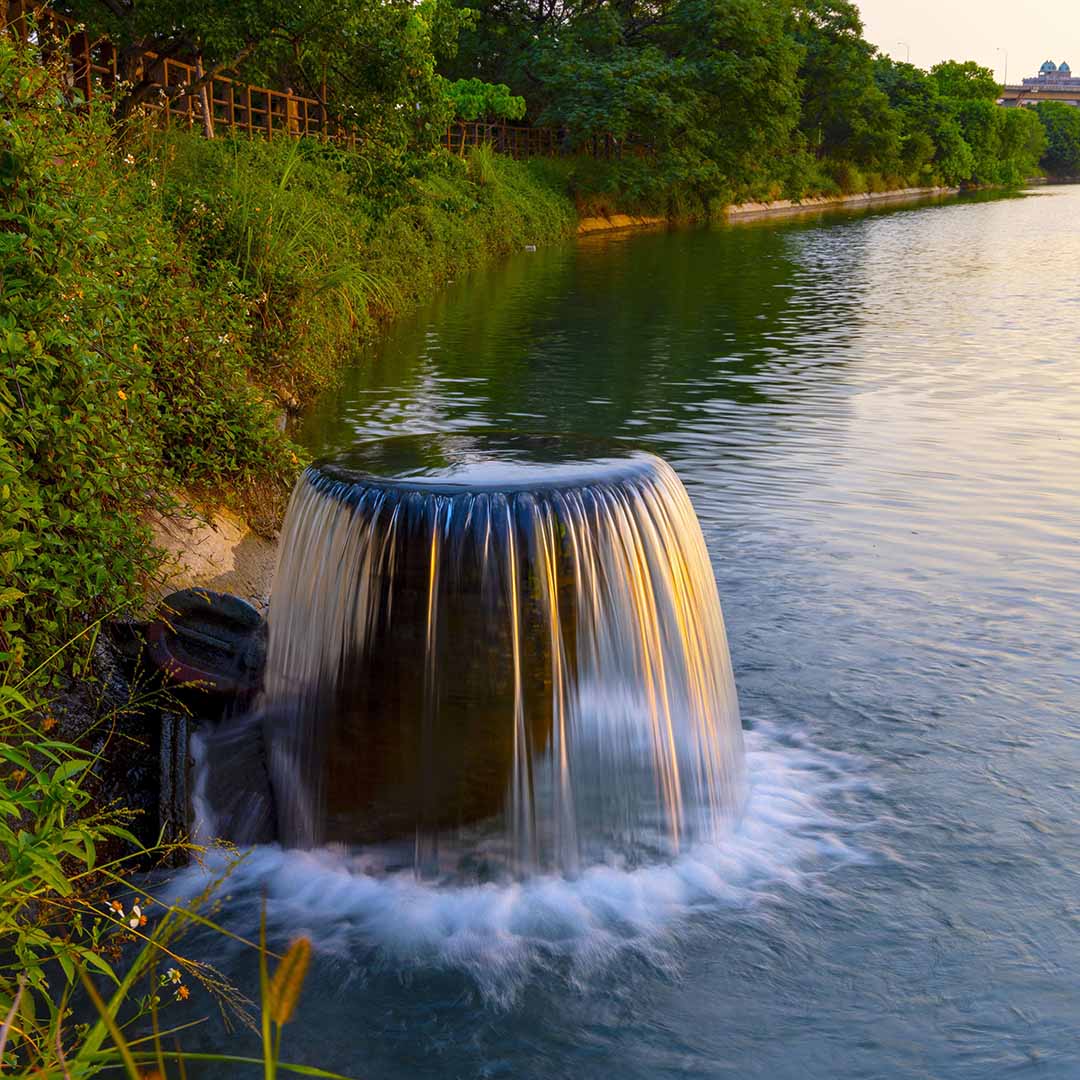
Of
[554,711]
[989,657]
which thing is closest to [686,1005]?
[554,711]

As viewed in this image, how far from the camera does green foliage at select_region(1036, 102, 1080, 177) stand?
143 metres

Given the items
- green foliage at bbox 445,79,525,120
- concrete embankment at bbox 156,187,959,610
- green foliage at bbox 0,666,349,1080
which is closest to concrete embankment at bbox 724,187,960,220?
green foliage at bbox 445,79,525,120

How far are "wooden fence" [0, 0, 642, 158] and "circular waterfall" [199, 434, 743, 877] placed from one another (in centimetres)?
323

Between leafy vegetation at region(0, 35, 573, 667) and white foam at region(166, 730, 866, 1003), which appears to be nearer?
white foam at region(166, 730, 866, 1003)

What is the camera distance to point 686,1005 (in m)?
4.32

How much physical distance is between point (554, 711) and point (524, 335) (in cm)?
1392

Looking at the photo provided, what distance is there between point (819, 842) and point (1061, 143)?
155056 mm

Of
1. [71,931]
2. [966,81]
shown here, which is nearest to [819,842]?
[71,931]

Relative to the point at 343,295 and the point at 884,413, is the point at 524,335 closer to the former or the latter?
the point at 343,295

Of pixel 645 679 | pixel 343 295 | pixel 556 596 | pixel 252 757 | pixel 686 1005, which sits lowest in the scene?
pixel 686 1005

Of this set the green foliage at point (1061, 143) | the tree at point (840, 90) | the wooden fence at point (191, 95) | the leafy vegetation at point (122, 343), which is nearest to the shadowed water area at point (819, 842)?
the leafy vegetation at point (122, 343)

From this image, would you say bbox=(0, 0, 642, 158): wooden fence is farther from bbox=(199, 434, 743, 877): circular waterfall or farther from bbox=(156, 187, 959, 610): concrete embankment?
bbox=(199, 434, 743, 877): circular waterfall

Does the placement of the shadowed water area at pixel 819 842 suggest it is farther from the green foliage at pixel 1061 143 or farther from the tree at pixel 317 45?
the green foliage at pixel 1061 143

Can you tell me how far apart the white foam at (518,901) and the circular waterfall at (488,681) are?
0.10m
